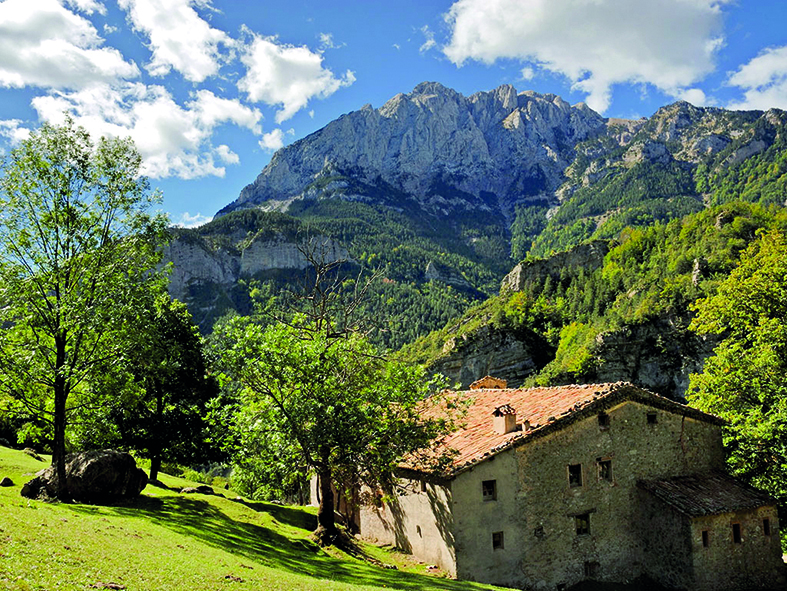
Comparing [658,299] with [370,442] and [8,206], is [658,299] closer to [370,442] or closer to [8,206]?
[370,442]

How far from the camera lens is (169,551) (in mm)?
14578

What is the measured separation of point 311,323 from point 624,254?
115m

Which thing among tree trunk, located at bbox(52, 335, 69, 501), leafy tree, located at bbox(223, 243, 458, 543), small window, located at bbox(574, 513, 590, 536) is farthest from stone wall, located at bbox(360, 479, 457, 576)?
tree trunk, located at bbox(52, 335, 69, 501)

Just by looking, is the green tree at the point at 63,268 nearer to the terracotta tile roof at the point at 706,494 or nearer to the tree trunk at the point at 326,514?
the tree trunk at the point at 326,514

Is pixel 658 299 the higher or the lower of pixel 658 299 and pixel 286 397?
the higher

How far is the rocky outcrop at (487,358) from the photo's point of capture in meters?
112

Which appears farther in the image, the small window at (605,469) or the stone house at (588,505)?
the small window at (605,469)

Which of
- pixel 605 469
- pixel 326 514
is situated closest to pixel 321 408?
pixel 326 514

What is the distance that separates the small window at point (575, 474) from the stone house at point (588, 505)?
6cm

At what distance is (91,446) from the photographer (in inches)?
1107

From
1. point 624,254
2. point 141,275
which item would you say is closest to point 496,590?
point 141,275

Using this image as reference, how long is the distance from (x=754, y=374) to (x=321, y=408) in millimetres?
27567

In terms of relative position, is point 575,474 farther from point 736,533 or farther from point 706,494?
point 736,533

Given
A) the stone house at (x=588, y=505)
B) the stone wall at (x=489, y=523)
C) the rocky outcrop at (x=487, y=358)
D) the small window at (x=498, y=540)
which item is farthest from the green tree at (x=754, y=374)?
the rocky outcrop at (x=487, y=358)
